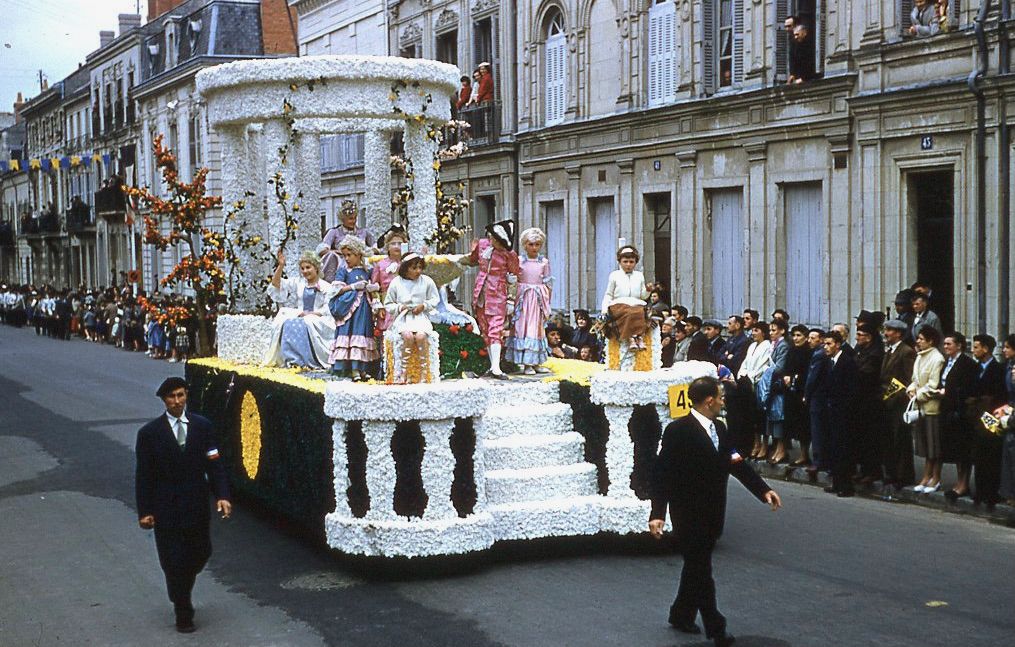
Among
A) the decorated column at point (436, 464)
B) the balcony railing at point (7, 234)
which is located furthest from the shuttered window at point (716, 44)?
the balcony railing at point (7, 234)

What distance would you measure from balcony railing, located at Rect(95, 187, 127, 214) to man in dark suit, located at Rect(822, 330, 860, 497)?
4570cm

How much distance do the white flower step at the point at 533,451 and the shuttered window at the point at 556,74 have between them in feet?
55.5

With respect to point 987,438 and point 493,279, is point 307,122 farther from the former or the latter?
point 987,438

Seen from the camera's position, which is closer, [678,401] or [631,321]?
[678,401]

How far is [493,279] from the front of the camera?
12695 mm

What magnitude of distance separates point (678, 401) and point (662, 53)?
49.3 ft

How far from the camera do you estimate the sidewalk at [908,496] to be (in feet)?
40.8

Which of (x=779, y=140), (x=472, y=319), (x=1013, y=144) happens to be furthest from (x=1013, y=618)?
(x=779, y=140)

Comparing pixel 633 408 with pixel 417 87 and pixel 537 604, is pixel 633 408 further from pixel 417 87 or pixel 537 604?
pixel 417 87

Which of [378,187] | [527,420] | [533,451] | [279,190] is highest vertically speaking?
[378,187]

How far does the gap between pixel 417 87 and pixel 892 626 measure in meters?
8.21

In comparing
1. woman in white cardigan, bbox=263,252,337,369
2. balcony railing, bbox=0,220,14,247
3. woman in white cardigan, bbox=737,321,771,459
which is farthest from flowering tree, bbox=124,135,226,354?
balcony railing, bbox=0,220,14,247

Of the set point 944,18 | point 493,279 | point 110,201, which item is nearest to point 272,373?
point 493,279

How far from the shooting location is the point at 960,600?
Answer: 9.34m
